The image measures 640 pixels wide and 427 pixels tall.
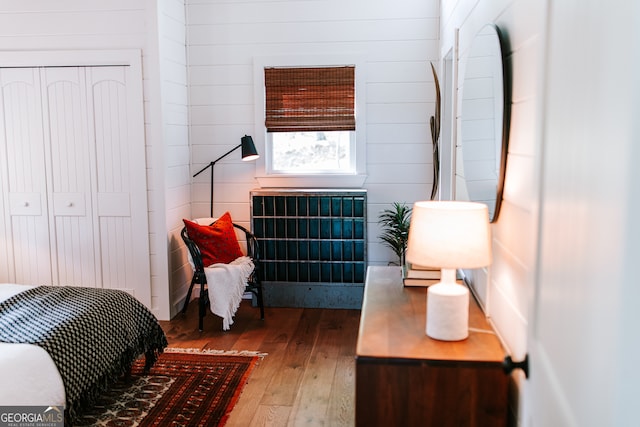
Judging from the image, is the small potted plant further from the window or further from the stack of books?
the stack of books

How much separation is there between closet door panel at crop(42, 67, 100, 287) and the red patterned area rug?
4.26 feet

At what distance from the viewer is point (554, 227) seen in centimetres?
98

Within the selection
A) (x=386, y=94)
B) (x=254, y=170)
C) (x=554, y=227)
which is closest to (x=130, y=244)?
(x=254, y=170)

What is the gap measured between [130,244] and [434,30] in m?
2.97

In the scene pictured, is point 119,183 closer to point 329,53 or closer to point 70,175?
point 70,175

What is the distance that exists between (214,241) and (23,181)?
163cm

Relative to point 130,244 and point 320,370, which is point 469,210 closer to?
point 320,370

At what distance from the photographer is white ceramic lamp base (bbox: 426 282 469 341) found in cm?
195

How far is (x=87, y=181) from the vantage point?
4516 millimetres

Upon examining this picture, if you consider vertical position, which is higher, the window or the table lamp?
the window

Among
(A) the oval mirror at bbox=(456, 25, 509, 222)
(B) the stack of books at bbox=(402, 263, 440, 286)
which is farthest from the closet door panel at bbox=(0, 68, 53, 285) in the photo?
(A) the oval mirror at bbox=(456, 25, 509, 222)

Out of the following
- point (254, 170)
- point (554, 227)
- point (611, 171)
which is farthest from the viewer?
point (254, 170)

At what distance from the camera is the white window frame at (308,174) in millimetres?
4781

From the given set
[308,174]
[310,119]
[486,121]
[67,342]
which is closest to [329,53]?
[310,119]
